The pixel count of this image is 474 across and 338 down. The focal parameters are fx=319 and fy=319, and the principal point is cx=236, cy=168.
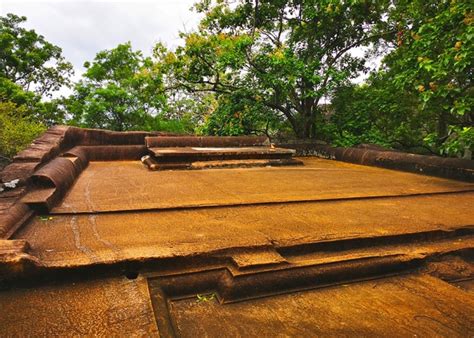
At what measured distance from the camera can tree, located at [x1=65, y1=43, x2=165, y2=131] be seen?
46.3ft

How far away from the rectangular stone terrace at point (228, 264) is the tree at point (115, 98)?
1220 cm

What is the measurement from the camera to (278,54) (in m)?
6.67

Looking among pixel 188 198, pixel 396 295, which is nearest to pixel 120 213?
pixel 188 198

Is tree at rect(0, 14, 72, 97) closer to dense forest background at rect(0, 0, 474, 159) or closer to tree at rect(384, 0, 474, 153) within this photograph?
dense forest background at rect(0, 0, 474, 159)

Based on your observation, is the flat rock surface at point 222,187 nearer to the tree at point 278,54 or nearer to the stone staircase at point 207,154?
the stone staircase at point 207,154

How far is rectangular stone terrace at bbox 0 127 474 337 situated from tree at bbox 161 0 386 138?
4687mm

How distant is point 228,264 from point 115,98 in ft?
46.8

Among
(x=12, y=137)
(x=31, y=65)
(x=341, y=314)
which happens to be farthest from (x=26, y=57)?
(x=341, y=314)

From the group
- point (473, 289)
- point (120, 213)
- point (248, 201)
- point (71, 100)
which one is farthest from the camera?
point (71, 100)

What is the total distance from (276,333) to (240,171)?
308 centimetres

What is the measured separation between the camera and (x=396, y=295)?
1477 millimetres

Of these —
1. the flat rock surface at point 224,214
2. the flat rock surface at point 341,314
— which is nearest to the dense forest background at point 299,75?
the flat rock surface at point 224,214

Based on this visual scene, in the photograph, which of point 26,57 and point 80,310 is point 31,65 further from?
point 80,310

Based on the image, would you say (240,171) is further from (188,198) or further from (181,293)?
(181,293)
